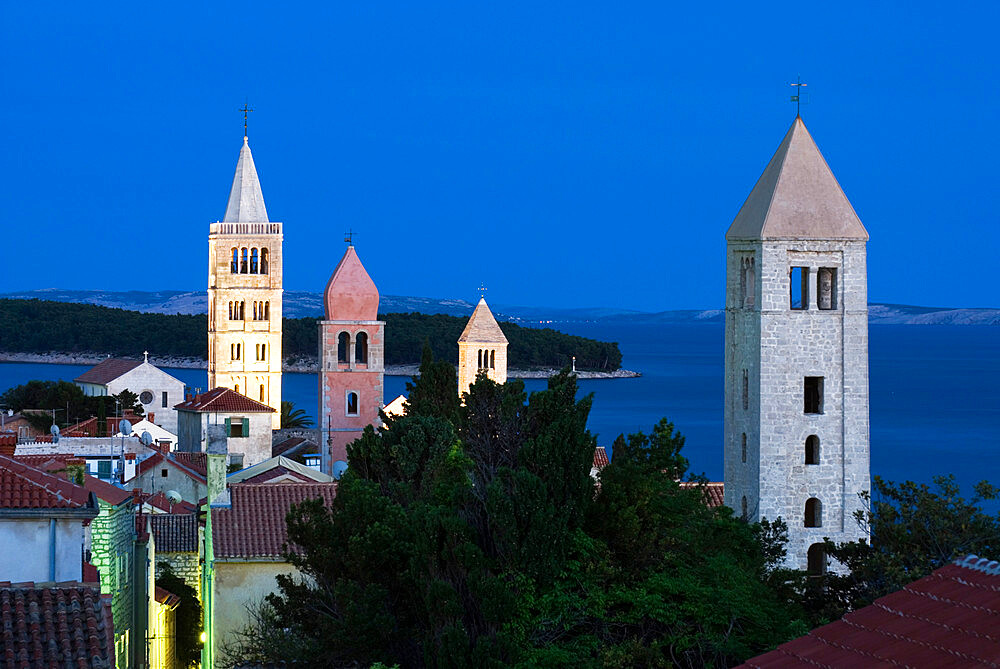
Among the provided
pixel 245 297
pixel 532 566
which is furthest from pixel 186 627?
pixel 245 297

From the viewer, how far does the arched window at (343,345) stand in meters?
52.3

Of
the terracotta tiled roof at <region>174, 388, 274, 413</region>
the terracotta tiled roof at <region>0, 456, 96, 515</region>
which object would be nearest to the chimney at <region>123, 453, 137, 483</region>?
the terracotta tiled roof at <region>174, 388, 274, 413</region>

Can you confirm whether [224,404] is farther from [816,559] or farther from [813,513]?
[816,559]

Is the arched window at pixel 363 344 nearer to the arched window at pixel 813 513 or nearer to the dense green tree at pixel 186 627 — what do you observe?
the dense green tree at pixel 186 627

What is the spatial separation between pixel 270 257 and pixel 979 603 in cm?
6878

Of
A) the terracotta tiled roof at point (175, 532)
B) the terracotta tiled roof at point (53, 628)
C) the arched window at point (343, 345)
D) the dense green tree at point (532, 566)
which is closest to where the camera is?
the terracotta tiled roof at point (53, 628)

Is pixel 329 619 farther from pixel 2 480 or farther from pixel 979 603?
pixel 979 603

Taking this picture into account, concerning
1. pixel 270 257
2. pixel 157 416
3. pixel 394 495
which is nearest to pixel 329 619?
pixel 394 495

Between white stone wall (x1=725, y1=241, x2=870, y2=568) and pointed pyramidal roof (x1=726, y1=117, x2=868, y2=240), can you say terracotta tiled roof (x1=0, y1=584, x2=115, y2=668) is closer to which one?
white stone wall (x1=725, y1=241, x2=870, y2=568)

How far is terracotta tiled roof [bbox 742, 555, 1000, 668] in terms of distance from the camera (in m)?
9.45

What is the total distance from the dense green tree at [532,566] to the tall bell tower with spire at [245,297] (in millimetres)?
55309

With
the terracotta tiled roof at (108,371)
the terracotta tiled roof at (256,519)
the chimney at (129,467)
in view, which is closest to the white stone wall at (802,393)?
the terracotta tiled roof at (256,519)

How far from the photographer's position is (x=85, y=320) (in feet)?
632

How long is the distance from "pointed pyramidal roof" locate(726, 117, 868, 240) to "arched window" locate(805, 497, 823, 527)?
17.1 feet
